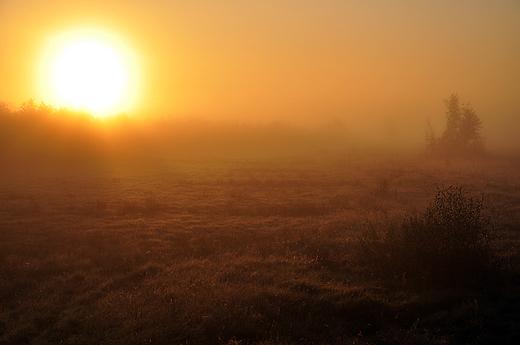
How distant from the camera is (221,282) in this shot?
6.96 metres

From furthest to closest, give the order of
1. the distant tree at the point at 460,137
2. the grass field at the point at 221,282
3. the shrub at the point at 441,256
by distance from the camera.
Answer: the distant tree at the point at 460,137
the shrub at the point at 441,256
the grass field at the point at 221,282

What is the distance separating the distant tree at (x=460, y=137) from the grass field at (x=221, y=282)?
36.3m

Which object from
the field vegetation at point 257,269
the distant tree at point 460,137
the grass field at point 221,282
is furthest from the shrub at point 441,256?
the distant tree at point 460,137

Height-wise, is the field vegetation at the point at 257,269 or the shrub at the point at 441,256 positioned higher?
the shrub at the point at 441,256

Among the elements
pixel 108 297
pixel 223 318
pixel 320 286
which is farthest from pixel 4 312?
pixel 320 286

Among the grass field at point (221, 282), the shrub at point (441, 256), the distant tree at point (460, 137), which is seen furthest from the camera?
the distant tree at point (460, 137)

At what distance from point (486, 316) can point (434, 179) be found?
20743 millimetres

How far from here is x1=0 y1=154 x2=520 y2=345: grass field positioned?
511 centimetres

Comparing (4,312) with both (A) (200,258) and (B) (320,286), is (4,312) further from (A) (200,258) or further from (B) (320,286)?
(B) (320,286)

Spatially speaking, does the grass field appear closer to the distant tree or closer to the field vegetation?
the field vegetation

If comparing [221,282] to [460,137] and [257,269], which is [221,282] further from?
[460,137]

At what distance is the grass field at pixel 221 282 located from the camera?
511cm

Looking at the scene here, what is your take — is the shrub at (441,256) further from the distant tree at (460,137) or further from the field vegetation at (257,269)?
the distant tree at (460,137)

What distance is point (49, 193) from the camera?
19.0m
